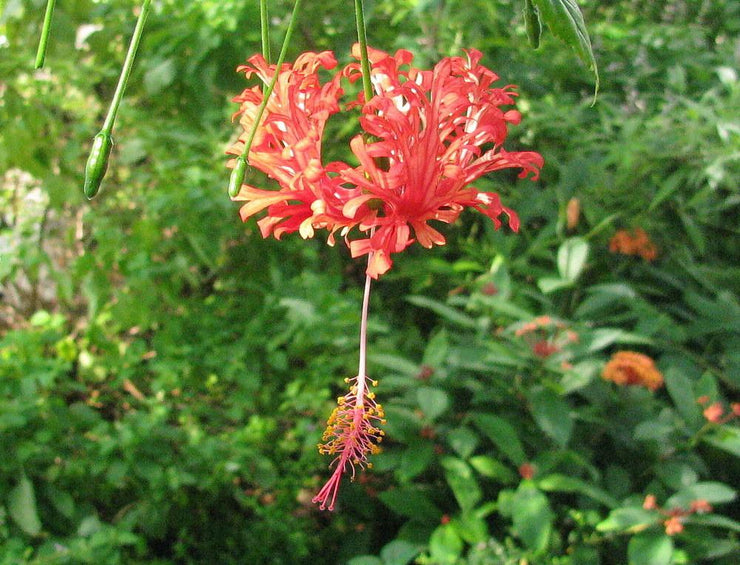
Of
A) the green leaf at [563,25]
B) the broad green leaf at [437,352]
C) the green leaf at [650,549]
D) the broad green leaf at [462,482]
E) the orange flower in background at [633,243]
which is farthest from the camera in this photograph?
the orange flower in background at [633,243]

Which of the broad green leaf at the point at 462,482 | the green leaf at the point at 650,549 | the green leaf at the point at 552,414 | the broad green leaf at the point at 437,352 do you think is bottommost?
the green leaf at the point at 650,549

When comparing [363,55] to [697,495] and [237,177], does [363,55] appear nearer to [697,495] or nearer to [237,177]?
[237,177]

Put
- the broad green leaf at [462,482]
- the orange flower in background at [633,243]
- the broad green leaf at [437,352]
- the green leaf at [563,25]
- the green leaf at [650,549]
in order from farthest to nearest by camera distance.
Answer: the orange flower in background at [633,243] < the broad green leaf at [437,352] < the broad green leaf at [462,482] < the green leaf at [650,549] < the green leaf at [563,25]

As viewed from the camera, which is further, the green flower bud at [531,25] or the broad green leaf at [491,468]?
the broad green leaf at [491,468]

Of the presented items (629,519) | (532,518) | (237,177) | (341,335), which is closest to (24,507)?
(341,335)

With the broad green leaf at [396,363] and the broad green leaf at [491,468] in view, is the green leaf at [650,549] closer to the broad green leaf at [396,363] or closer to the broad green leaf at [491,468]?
the broad green leaf at [491,468]

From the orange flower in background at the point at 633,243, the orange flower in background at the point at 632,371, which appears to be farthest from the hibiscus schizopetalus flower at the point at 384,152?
the orange flower in background at the point at 633,243

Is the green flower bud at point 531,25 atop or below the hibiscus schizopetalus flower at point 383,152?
atop

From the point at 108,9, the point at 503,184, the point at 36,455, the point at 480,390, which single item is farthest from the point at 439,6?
the point at 36,455
